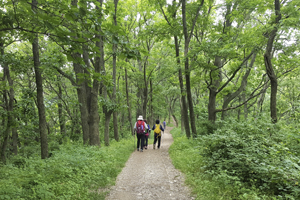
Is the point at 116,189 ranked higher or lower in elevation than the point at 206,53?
lower

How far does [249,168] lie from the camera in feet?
14.6

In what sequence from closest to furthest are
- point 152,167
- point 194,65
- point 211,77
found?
point 152,167 → point 194,65 → point 211,77

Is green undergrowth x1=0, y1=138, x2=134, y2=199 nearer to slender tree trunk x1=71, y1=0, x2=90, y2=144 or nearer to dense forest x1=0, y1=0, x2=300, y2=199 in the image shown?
dense forest x1=0, y1=0, x2=300, y2=199

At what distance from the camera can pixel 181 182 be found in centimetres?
528

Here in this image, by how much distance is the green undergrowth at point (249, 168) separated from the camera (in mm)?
3703

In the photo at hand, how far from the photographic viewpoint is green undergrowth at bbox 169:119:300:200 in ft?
12.1

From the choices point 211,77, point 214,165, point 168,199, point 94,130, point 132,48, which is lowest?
point 168,199

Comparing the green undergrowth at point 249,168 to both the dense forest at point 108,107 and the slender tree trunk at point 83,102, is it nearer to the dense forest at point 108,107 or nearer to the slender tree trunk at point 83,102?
the dense forest at point 108,107

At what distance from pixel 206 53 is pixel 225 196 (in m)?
7.43

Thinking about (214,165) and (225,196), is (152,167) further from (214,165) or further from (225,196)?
(225,196)

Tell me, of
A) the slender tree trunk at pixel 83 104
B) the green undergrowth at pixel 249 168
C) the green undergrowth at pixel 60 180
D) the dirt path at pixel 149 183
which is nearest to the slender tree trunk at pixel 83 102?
the slender tree trunk at pixel 83 104

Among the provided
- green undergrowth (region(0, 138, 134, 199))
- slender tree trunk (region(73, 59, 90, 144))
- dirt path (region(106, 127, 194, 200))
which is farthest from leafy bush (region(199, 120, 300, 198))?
slender tree trunk (region(73, 59, 90, 144))

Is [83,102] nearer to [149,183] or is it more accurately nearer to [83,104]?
[83,104]

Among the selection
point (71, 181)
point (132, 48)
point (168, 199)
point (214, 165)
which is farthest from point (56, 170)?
point (214, 165)
